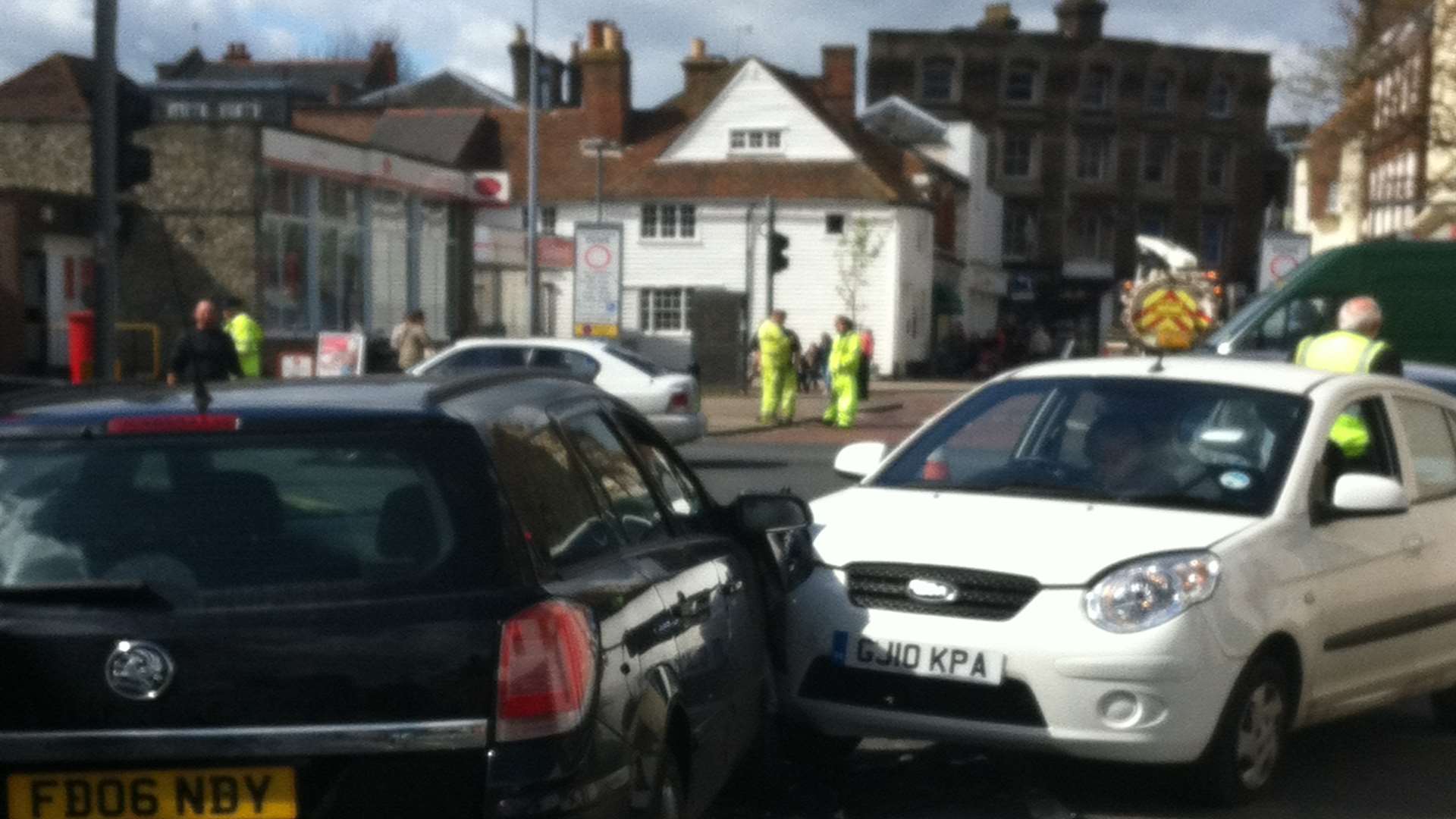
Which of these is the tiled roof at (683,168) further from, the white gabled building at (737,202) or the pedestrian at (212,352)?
the pedestrian at (212,352)

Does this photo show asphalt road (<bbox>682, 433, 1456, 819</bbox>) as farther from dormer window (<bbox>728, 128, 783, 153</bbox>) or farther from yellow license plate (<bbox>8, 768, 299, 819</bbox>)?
dormer window (<bbox>728, 128, 783, 153</bbox>)

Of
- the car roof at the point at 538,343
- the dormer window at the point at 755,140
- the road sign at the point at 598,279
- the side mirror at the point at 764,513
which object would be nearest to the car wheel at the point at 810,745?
the side mirror at the point at 764,513

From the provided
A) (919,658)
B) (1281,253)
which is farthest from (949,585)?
(1281,253)

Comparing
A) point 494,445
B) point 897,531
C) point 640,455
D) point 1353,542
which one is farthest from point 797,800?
point 494,445

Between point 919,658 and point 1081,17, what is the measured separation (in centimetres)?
9068

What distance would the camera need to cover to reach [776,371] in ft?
114

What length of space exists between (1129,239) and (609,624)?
89.4 meters

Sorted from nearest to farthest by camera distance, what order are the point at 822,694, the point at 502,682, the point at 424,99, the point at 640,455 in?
the point at 502,682 → the point at 640,455 → the point at 822,694 → the point at 424,99

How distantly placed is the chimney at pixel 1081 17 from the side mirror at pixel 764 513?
89.7 metres

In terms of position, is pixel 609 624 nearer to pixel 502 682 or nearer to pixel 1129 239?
pixel 502 682

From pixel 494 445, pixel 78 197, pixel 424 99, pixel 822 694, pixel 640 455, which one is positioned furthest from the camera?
pixel 424 99

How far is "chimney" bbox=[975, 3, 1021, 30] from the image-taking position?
97.7 m

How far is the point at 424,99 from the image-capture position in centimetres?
8944

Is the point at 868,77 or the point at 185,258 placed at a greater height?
the point at 868,77
